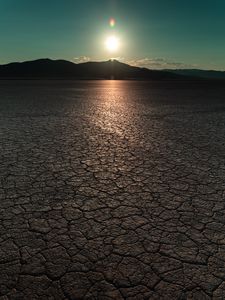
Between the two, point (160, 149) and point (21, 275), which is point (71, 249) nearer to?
point (21, 275)

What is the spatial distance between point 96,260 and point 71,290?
15.4 inches

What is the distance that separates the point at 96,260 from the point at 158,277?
562 mm

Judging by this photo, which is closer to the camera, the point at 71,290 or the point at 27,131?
the point at 71,290

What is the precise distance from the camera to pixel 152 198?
3771mm

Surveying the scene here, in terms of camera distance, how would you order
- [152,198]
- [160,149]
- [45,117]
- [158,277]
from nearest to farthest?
[158,277] < [152,198] < [160,149] < [45,117]

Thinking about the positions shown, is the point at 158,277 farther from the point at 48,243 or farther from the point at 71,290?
the point at 48,243

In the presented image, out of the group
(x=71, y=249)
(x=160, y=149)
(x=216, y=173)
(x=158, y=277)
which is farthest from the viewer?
(x=160, y=149)

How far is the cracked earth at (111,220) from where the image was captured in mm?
2266

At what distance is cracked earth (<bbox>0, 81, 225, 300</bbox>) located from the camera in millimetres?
2266

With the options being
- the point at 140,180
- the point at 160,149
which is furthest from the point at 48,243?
the point at 160,149

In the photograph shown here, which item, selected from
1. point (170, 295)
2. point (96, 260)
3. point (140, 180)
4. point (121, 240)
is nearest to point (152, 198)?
point (140, 180)

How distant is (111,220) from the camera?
3.21m

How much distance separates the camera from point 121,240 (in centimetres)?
283

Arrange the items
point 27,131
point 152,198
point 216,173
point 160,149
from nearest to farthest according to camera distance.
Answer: point 152,198, point 216,173, point 160,149, point 27,131
